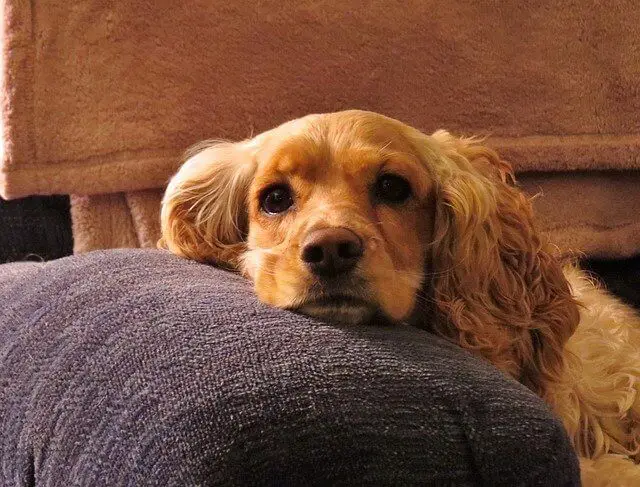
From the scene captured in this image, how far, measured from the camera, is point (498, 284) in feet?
4.64

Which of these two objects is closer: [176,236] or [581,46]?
[176,236]

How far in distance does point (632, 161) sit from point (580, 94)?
0.24 metres

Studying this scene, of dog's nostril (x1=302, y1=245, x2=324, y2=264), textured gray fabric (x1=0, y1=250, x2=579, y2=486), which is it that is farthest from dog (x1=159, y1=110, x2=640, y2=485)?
textured gray fabric (x1=0, y1=250, x2=579, y2=486)

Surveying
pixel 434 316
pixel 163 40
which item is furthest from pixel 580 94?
pixel 163 40

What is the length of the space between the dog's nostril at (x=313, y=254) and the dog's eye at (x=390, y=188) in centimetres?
30

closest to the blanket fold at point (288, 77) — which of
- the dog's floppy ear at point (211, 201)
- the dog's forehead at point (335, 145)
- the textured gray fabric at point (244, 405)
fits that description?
the dog's floppy ear at point (211, 201)

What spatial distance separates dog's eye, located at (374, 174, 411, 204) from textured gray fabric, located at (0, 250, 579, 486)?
18.6 inches

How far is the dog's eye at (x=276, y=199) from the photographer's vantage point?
1466 mm

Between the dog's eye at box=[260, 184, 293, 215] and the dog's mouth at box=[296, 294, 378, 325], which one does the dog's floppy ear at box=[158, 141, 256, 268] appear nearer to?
the dog's eye at box=[260, 184, 293, 215]

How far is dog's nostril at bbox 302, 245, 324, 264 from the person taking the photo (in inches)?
45.2

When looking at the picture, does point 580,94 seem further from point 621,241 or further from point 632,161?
point 621,241

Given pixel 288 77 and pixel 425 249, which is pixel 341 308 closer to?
pixel 425 249

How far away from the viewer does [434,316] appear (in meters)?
1.38

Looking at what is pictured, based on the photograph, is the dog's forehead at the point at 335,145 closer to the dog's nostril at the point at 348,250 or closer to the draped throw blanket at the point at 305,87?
the dog's nostril at the point at 348,250
